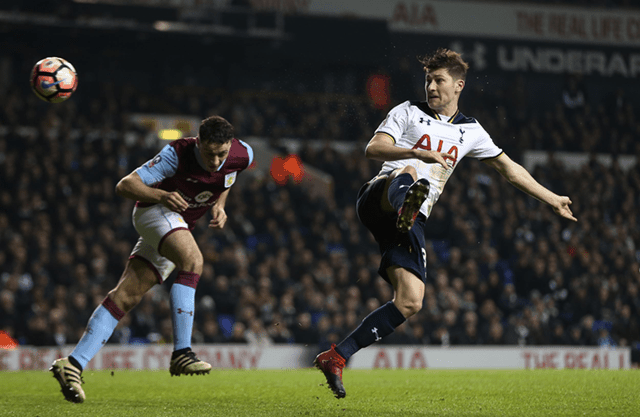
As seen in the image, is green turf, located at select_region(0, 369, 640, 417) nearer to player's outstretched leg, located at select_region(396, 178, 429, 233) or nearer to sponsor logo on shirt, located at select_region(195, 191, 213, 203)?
player's outstretched leg, located at select_region(396, 178, 429, 233)

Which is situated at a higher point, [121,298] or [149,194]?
[149,194]

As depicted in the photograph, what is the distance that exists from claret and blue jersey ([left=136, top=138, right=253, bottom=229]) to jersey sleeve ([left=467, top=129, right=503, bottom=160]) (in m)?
1.78

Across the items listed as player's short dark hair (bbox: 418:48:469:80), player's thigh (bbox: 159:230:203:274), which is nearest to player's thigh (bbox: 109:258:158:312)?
player's thigh (bbox: 159:230:203:274)

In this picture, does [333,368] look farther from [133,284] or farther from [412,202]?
[133,284]

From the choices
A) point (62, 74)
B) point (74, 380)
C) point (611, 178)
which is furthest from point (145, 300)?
point (611, 178)

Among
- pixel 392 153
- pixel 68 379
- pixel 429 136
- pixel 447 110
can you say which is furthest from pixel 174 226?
pixel 447 110

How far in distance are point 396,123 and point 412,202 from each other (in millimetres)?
769

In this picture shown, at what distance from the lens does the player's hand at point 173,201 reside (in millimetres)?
5840

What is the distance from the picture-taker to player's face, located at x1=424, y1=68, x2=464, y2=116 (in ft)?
19.9

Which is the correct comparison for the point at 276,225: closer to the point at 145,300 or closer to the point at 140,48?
the point at 145,300

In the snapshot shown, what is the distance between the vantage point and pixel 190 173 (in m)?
6.21

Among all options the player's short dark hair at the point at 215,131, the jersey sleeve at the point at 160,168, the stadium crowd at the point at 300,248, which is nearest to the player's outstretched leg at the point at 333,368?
the player's short dark hair at the point at 215,131

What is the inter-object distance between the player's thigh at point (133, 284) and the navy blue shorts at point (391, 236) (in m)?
1.72

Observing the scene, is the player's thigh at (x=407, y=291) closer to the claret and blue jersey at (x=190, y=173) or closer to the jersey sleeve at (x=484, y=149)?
the jersey sleeve at (x=484, y=149)
